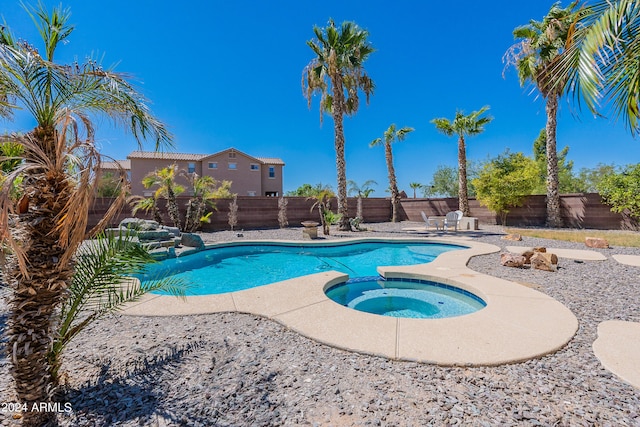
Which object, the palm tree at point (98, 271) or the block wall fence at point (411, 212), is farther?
the block wall fence at point (411, 212)

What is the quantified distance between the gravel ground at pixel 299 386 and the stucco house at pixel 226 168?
23.6 metres

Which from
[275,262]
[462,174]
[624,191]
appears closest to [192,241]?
[275,262]

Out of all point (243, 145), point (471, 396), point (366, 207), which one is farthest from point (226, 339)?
point (243, 145)

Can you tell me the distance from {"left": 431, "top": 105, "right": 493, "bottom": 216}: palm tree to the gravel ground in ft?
49.7

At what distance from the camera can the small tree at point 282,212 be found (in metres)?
16.7

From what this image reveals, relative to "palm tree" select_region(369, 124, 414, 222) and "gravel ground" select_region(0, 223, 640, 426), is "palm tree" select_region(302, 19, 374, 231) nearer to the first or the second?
"palm tree" select_region(369, 124, 414, 222)

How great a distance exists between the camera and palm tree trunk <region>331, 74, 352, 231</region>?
43.4 ft

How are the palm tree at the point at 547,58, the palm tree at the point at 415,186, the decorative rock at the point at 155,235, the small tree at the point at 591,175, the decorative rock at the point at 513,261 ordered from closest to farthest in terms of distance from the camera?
the decorative rock at the point at 513,261 → the decorative rock at the point at 155,235 → the palm tree at the point at 547,58 → the small tree at the point at 591,175 → the palm tree at the point at 415,186

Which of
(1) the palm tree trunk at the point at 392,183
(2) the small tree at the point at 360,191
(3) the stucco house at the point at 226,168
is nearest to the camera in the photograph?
(2) the small tree at the point at 360,191

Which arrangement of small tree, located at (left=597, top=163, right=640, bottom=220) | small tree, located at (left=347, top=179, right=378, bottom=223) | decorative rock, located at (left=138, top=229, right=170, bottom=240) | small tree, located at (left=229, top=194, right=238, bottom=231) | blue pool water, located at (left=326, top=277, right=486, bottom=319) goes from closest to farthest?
blue pool water, located at (left=326, top=277, right=486, bottom=319) → decorative rock, located at (left=138, top=229, right=170, bottom=240) → small tree, located at (left=597, top=163, right=640, bottom=220) → small tree, located at (left=229, top=194, right=238, bottom=231) → small tree, located at (left=347, top=179, right=378, bottom=223)

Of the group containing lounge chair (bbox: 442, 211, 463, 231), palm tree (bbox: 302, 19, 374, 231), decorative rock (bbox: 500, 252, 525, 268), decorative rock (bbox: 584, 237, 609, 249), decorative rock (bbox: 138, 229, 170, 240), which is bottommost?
decorative rock (bbox: 500, 252, 525, 268)

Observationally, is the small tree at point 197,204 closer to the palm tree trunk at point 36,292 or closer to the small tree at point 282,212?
the small tree at point 282,212

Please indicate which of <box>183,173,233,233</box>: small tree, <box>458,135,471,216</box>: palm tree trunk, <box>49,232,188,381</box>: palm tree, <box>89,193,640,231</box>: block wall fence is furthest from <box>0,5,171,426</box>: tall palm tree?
<box>458,135,471,216</box>: palm tree trunk

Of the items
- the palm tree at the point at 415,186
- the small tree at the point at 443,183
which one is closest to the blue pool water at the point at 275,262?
the palm tree at the point at 415,186
